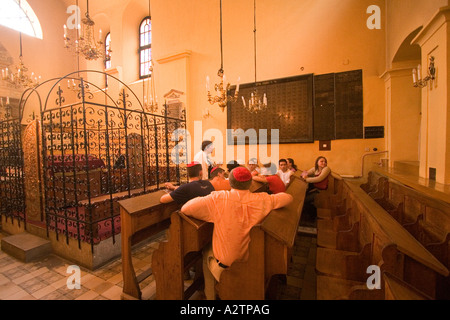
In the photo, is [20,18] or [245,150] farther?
[20,18]

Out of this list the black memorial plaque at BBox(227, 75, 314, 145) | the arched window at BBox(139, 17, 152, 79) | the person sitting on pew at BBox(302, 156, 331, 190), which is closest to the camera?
the person sitting on pew at BBox(302, 156, 331, 190)

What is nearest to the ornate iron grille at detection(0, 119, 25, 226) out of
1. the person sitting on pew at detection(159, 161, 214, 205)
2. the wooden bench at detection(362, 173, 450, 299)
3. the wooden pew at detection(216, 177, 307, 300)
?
the person sitting on pew at detection(159, 161, 214, 205)

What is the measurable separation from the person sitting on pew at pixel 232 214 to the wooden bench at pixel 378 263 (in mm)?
727

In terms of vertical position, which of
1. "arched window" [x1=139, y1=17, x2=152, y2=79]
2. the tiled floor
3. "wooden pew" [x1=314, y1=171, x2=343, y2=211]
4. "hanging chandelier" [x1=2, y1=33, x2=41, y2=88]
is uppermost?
"arched window" [x1=139, y1=17, x2=152, y2=79]

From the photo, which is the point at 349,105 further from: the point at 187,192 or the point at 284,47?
the point at 187,192

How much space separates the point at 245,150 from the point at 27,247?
5744mm

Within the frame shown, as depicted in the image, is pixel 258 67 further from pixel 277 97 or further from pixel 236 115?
pixel 236 115

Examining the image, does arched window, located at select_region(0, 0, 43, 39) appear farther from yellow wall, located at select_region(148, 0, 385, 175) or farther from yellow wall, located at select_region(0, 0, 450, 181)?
yellow wall, located at select_region(148, 0, 385, 175)

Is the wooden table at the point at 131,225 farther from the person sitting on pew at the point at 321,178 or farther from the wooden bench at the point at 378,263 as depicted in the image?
the person sitting on pew at the point at 321,178

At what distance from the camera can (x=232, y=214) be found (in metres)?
1.69

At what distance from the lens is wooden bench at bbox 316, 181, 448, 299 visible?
1.33 m

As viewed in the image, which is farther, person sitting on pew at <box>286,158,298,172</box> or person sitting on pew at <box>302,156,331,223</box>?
person sitting on pew at <box>286,158,298,172</box>

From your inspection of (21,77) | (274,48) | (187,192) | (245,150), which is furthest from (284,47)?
(21,77)

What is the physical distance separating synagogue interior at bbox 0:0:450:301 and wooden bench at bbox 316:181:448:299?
0.5 inches
